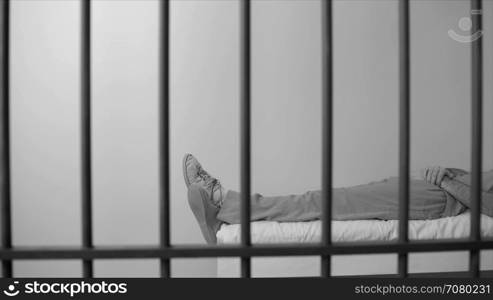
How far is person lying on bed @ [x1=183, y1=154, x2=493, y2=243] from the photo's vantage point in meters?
1.98

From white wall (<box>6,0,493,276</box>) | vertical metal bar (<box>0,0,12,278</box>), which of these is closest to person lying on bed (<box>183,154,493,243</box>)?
white wall (<box>6,0,493,276</box>)

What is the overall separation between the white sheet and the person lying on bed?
0.14 meters

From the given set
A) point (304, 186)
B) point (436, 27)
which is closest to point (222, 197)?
point (304, 186)

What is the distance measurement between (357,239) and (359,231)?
2.0 inches

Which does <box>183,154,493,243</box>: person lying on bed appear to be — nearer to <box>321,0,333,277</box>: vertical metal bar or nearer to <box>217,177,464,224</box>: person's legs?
<box>217,177,464,224</box>: person's legs

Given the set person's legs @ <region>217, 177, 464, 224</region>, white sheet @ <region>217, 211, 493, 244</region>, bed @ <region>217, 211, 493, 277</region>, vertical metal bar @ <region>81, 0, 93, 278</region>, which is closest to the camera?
vertical metal bar @ <region>81, 0, 93, 278</region>

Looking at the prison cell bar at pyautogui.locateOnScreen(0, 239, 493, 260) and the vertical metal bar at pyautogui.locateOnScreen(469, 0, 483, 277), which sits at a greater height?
the vertical metal bar at pyautogui.locateOnScreen(469, 0, 483, 277)

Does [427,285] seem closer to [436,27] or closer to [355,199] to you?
[355,199]

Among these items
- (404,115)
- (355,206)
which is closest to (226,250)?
(404,115)

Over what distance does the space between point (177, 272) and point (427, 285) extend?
2291 mm

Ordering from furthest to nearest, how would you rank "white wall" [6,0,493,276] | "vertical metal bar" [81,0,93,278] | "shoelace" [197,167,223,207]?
"white wall" [6,0,493,276], "shoelace" [197,167,223,207], "vertical metal bar" [81,0,93,278]

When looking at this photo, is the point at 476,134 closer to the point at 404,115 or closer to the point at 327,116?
the point at 404,115

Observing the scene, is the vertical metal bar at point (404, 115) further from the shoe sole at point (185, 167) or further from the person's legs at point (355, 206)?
the shoe sole at point (185, 167)

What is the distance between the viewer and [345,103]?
2789mm
